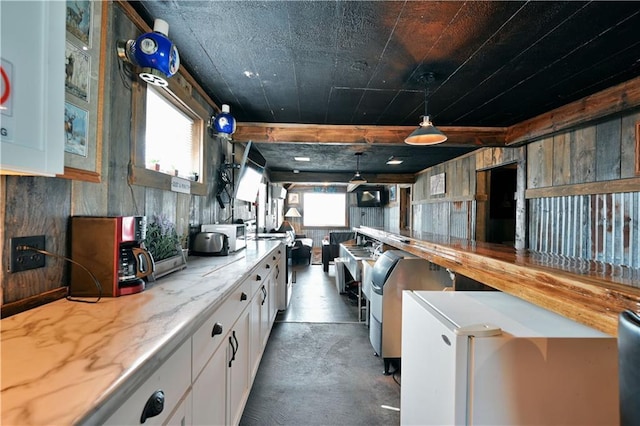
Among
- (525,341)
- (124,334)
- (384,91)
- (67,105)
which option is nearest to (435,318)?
(525,341)

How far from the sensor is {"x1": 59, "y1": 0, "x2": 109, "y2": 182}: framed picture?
43.8 inches

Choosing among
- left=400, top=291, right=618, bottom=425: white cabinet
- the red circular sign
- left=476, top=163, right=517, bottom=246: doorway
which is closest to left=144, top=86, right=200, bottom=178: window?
the red circular sign

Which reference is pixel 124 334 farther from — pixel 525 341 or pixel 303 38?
pixel 303 38

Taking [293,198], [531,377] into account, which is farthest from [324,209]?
[531,377]

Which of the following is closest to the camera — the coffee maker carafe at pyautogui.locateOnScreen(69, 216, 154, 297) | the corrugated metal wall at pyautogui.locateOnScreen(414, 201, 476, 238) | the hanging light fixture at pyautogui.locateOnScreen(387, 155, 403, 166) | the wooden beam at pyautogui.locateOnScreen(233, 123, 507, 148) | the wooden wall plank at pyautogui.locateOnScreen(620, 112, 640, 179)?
the coffee maker carafe at pyautogui.locateOnScreen(69, 216, 154, 297)

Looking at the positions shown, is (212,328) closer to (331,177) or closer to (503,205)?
(503,205)

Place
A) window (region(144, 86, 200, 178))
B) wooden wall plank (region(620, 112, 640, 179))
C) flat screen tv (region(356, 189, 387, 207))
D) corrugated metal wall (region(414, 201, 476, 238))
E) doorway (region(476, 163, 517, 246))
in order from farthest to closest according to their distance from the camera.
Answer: flat screen tv (region(356, 189, 387, 207)), doorway (region(476, 163, 517, 246)), corrugated metal wall (region(414, 201, 476, 238)), wooden wall plank (region(620, 112, 640, 179)), window (region(144, 86, 200, 178))

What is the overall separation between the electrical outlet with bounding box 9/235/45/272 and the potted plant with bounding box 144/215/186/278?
0.47 metres

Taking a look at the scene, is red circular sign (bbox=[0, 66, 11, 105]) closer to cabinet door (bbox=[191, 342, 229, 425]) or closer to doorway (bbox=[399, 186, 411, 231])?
cabinet door (bbox=[191, 342, 229, 425])

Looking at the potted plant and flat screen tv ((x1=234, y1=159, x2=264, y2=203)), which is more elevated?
flat screen tv ((x1=234, y1=159, x2=264, y2=203))

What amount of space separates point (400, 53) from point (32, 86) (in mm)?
1934

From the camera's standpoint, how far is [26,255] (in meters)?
0.98

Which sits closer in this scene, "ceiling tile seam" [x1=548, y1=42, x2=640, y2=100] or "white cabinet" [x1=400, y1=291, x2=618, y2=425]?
"white cabinet" [x1=400, y1=291, x2=618, y2=425]

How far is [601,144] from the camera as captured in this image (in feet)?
8.70
